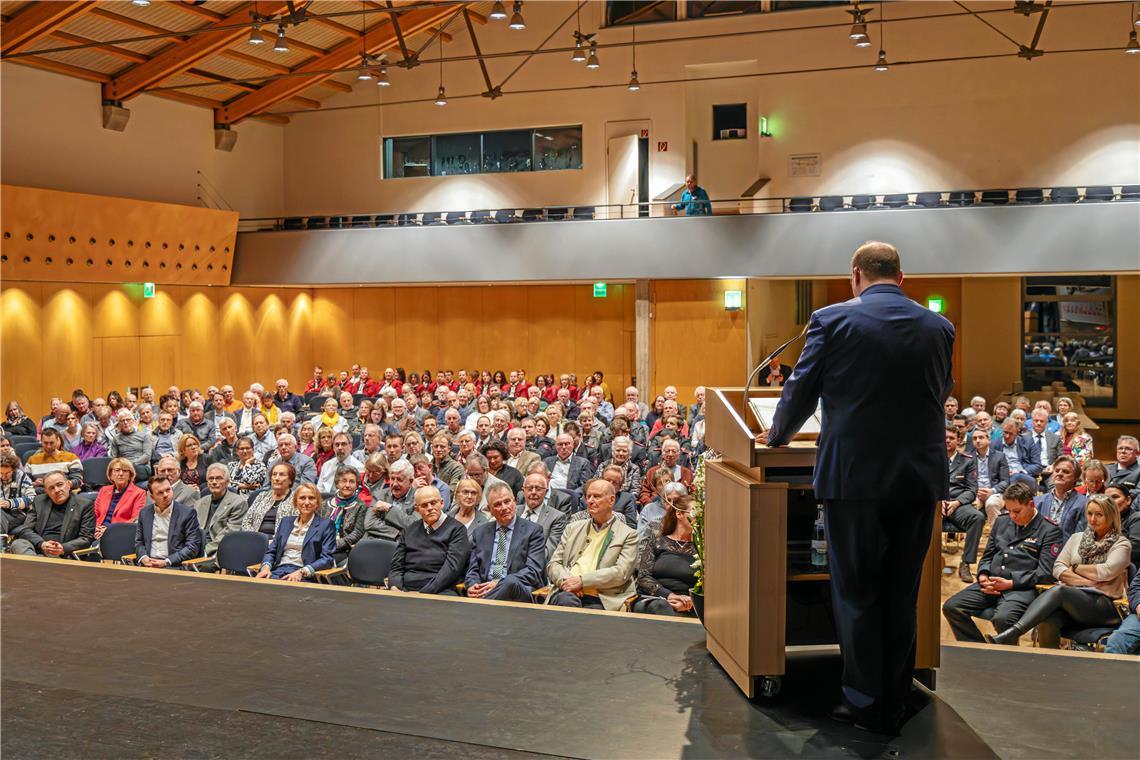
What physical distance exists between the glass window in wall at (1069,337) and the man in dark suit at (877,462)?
54.1ft

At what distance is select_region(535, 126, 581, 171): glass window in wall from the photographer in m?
16.3

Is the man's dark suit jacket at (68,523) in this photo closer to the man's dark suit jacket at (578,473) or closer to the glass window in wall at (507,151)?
the man's dark suit jacket at (578,473)

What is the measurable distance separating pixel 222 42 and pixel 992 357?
42.8 ft

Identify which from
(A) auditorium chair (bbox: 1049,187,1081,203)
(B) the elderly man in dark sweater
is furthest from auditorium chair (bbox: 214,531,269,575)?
(A) auditorium chair (bbox: 1049,187,1081,203)

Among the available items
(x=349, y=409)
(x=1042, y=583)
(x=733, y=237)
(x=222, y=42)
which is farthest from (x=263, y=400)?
(x=1042, y=583)

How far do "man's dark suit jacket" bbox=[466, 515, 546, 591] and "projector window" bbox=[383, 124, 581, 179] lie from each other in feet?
39.0

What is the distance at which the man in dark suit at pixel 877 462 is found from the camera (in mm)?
2344

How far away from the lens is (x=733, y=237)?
13727mm

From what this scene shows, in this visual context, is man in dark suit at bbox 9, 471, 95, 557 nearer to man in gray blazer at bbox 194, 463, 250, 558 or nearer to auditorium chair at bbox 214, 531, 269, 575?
man in gray blazer at bbox 194, 463, 250, 558

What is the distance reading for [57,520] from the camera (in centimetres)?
623

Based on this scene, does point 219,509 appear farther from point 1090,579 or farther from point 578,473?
point 1090,579

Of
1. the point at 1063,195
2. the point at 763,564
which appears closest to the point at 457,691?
the point at 763,564

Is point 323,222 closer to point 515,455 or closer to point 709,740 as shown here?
point 515,455

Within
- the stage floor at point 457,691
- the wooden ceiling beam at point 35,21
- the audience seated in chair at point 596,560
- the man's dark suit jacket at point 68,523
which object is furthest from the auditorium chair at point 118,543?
the wooden ceiling beam at point 35,21
